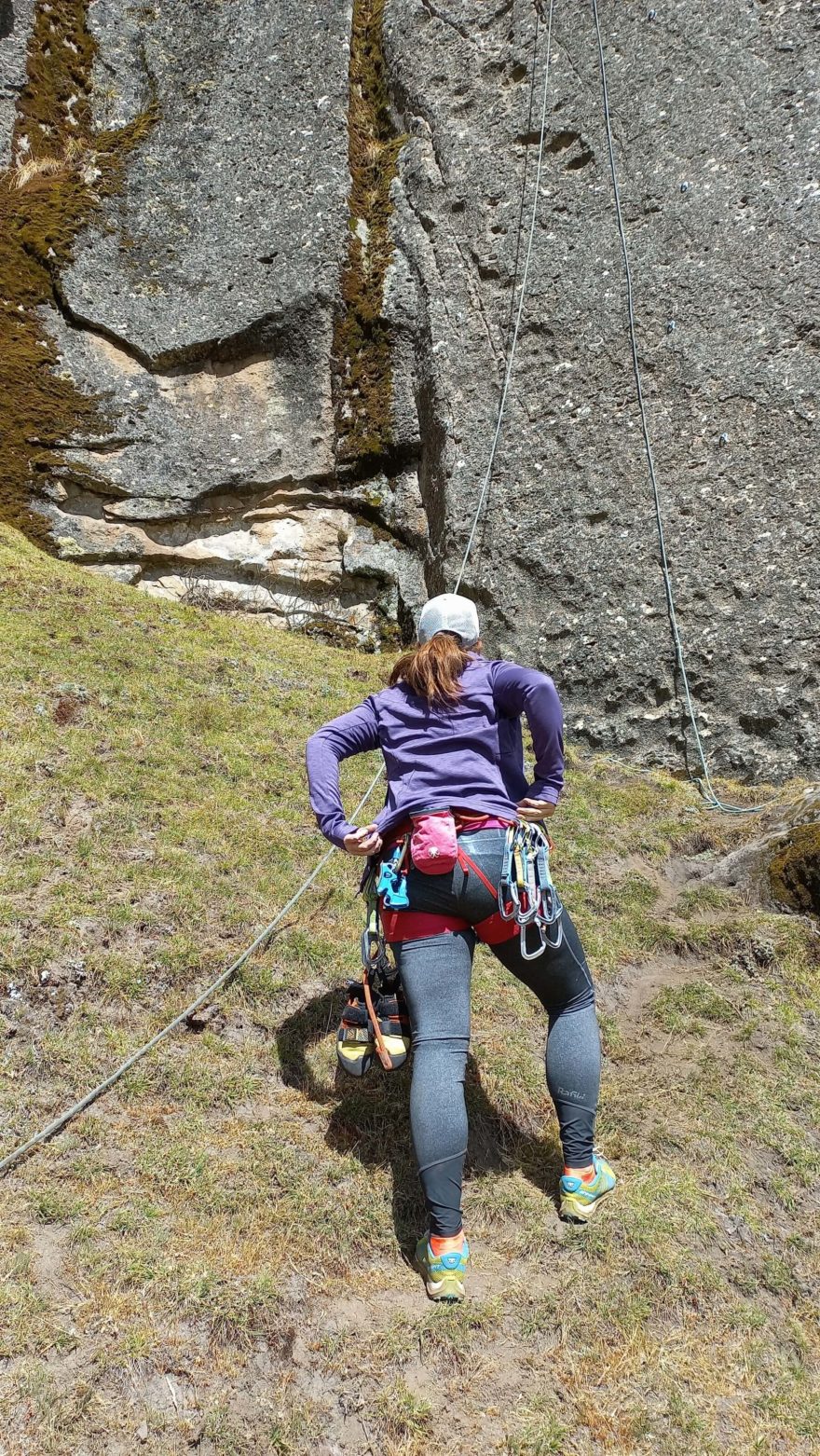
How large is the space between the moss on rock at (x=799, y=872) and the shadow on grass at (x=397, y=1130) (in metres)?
2.22

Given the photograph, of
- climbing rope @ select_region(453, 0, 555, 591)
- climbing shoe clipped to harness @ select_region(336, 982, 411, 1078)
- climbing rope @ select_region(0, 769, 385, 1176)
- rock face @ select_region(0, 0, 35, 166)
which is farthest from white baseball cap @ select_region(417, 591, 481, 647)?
rock face @ select_region(0, 0, 35, 166)

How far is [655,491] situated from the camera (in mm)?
7480

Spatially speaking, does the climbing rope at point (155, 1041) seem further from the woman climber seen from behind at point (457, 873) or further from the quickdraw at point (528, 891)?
the quickdraw at point (528, 891)

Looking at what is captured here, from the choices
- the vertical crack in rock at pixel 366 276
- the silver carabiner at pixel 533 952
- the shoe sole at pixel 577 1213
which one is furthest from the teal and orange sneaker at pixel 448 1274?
the vertical crack in rock at pixel 366 276

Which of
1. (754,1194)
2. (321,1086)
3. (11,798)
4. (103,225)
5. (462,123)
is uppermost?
(462,123)

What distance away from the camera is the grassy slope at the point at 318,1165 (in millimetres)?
2676

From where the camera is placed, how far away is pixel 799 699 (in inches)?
267

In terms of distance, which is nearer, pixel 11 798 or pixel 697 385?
pixel 11 798

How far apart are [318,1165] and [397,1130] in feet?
1.24

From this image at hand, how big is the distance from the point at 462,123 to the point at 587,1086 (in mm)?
9470

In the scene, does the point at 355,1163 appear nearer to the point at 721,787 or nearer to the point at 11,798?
the point at 11,798

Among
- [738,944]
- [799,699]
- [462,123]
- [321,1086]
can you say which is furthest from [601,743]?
[462,123]

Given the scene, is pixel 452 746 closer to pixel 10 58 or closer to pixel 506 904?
pixel 506 904

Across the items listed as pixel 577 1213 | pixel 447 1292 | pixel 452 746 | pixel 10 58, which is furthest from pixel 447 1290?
pixel 10 58
